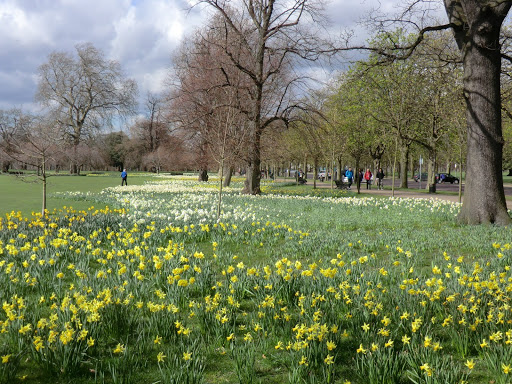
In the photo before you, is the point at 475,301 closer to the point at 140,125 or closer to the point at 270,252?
the point at 270,252

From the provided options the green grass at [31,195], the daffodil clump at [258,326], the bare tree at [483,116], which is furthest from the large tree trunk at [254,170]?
the daffodil clump at [258,326]

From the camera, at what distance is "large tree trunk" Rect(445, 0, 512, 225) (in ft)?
28.3

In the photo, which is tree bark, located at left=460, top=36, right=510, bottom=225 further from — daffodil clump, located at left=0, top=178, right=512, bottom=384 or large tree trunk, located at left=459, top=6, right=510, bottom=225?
daffodil clump, located at left=0, top=178, right=512, bottom=384

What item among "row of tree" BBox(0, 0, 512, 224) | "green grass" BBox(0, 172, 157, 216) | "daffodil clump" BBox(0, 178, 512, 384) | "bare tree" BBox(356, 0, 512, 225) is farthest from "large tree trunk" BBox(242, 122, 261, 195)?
"daffodil clump" BBox(0, 178, 512, 384)

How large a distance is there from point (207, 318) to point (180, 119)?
2298 cm

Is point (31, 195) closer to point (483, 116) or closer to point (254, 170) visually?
point (254, 170)

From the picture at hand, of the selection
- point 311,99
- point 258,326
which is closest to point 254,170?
point 311,99

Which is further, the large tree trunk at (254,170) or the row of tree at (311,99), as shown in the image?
the large tree trunk at (254,170)

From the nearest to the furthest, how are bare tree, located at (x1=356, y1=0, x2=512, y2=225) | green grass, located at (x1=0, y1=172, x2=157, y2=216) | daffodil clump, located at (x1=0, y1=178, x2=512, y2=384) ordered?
daffodil clump, located at (x1=0, y1=178, x2=512, y2=384) < bare tree, located at (x1=356, y1=0, x2=512, y2=225) < green grass, located at (x1=0, y1=172, x2=157, y2=216)

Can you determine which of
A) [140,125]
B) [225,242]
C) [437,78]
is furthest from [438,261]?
[140,125]

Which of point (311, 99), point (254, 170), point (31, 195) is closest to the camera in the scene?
point (31, 195)

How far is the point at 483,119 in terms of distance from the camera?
28.7 ft

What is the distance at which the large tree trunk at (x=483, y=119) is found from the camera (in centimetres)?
862

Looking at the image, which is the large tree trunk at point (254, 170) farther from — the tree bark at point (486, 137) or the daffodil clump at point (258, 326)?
the daffodil clump at point (258, 326)
